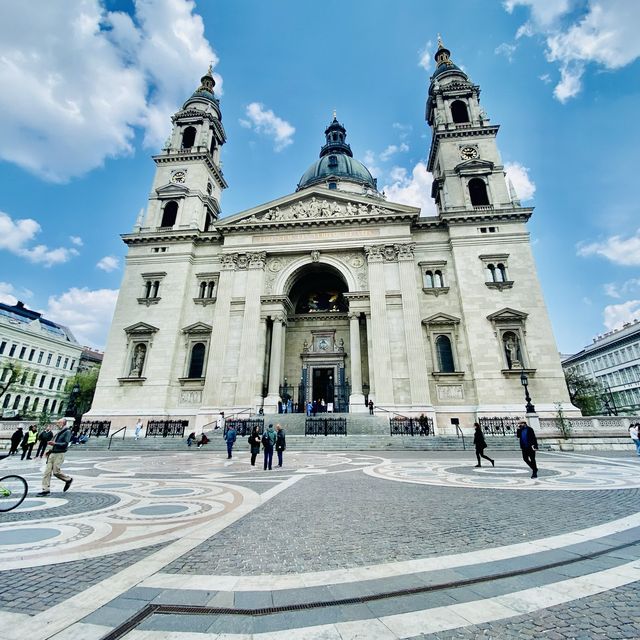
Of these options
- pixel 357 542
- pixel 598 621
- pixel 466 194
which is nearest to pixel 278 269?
pixel 466 194

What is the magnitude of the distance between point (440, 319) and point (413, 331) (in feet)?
8.88

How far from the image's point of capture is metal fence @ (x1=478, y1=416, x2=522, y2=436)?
817 inches

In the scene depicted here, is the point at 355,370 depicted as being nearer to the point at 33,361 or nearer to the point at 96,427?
the point at 96,427

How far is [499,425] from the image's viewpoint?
2142 cm

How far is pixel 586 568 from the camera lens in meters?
3.09

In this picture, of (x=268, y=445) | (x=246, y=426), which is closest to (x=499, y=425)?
(x=246, y=426)

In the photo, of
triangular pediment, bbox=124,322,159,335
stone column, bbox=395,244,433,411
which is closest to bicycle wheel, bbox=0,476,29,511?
stone column, bbox=395,244,433,411

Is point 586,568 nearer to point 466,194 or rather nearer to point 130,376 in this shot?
point 130,376

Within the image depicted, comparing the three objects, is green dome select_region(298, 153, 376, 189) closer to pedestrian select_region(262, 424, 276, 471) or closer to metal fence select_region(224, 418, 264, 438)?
metal fence select_region(224, 418, 264, 438)

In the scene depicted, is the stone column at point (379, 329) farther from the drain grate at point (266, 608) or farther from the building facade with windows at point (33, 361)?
the building facade with windows at point (33, 361)

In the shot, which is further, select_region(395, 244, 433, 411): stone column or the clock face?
the clock face

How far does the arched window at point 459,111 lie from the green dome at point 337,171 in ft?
44.6

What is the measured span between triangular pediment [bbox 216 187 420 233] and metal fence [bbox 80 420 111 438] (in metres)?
17.1

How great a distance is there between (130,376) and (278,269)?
1405 centimetres
